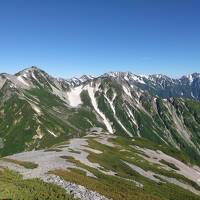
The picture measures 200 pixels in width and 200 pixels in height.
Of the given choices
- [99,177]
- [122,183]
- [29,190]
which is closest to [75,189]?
[29,190]

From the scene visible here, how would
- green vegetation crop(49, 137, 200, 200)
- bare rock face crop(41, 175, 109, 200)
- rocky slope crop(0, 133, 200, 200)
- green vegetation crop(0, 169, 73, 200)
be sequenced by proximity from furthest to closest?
green vegetation crop(49, 137, 200, 200)
rocky slope crop(0, 133, 200, 200)
bare rock face crop(41, 175, 109, 200)
green vegetation crop(0, 169, 73, 200)

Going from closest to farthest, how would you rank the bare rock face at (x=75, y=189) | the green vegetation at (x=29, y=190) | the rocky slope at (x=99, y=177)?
the green vegetation at (x=29, y=190)
the bare rock face at (x=75, y=189)
the rocky slope at (x=99, y=177)

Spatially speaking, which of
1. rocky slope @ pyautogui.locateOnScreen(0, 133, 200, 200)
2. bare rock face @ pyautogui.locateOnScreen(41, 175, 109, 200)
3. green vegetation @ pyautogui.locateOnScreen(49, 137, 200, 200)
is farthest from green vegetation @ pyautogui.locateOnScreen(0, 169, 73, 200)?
green vegetation @ pyautogui.locateOnScreen(49, 137, 200, 200)

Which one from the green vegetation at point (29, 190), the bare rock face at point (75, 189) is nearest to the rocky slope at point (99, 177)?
the bare rock face at point (75, 189)

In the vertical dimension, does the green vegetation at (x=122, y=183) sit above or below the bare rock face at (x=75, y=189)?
below

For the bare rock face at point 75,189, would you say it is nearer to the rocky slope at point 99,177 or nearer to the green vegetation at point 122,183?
the rocky slope at point 99,177

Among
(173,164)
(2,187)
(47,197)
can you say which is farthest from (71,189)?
(173,164)

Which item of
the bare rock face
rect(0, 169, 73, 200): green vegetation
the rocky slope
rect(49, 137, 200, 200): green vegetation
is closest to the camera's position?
rect(0, 169, 73, 200): green vegetation

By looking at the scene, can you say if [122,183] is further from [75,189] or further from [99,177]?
[75,189]

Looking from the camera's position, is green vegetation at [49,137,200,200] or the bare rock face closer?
the bare rock face

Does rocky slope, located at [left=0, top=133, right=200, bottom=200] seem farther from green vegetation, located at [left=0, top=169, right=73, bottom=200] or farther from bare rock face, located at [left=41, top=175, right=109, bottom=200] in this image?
green vegetation, located at [left=0, top=169, right=73, bottom=200]

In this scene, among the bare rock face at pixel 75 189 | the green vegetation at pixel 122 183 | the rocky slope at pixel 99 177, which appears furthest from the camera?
the green vegetation at pixel 122 183
